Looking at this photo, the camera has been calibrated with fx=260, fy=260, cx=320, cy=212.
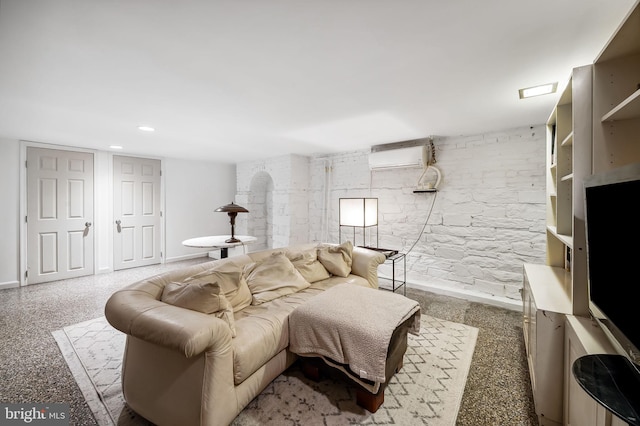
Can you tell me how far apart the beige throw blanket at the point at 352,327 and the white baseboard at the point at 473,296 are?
6.02 feet

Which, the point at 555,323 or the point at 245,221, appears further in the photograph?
the point at 245,221

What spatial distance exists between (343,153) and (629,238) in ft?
13.0

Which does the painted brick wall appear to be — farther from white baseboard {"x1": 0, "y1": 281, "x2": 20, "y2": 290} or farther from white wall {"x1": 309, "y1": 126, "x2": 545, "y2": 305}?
white baseboard {"x1": 0, "y1": 281, "x2": 20, "y2": 290}

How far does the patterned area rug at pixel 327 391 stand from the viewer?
1.57 m

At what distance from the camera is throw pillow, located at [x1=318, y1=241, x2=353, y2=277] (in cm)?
293

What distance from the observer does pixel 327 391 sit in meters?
1.80

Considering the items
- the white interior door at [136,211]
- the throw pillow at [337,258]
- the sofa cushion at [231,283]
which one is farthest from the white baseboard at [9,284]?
the throw pillow at [337,258]

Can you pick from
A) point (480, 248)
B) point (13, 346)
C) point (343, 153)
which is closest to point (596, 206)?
point (480, 248)

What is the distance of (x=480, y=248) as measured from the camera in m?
3.37

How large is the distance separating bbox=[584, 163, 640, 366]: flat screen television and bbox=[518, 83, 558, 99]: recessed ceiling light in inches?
49.7

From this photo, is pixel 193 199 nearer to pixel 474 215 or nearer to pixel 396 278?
pixel 396 278

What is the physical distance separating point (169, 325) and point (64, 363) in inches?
62.9

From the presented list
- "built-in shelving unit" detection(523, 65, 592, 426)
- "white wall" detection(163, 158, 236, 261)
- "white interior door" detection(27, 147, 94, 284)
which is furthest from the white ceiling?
"white wall" detection(163, 158, 236, 261)

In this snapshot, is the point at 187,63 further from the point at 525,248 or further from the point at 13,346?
the point at 525,248
